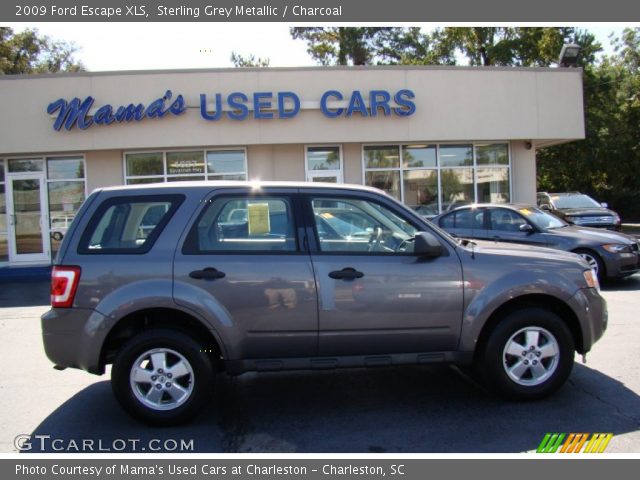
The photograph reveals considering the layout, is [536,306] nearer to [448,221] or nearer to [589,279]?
[589,279]

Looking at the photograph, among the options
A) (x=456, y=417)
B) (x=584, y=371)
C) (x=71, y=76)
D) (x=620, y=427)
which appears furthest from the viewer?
(x=71, y=76)

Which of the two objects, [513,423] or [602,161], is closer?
[513,423]

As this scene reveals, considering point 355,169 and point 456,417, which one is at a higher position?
point 355,169

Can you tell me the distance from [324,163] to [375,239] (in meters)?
11.2

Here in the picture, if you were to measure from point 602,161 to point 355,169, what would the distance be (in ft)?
70.9

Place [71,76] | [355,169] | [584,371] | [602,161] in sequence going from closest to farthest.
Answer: [584,371] → [71,76] → [355,169] → [602,161]

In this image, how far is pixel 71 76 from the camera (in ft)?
47.2

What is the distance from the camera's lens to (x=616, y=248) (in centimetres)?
993

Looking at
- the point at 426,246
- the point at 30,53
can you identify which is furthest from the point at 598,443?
the point at 30,53

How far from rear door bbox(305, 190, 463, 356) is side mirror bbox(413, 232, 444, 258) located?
62mm

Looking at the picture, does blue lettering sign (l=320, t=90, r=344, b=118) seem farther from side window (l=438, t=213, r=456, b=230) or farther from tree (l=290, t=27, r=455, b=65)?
tree (l=290, t=27, r=455, b=65)

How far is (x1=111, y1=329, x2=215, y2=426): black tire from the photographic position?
4.23 metres

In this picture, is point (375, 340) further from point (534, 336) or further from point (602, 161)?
point (602, 161)

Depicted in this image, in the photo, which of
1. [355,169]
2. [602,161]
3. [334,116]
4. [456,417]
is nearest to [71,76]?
[334,116]
